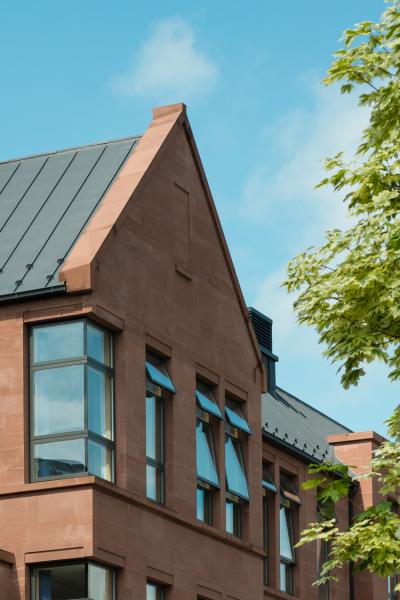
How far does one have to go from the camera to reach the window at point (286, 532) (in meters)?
44.7

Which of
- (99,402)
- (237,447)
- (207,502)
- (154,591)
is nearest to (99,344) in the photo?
(99,402)

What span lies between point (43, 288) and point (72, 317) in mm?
795

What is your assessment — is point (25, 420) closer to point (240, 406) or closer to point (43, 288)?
point (43, 288)

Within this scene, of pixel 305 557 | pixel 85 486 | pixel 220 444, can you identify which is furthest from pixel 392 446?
pixel 305 557

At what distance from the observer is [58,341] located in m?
30.7

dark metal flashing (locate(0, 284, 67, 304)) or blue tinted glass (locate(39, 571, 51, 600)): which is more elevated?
dark metal flashing (locate(0, 284, 67, 304))

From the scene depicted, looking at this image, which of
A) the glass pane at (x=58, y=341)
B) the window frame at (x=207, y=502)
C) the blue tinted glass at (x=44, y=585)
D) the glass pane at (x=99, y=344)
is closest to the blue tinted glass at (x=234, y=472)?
the window frame at (x=207, y=502)

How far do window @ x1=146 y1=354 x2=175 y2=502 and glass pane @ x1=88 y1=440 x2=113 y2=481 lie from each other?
5.50 feet

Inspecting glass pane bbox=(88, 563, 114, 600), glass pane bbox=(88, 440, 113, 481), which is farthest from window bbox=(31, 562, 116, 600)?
glass pane bbox=(88, 440, 113, 481)

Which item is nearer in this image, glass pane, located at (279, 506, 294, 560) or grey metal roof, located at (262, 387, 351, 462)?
glass pane, located at (279, 506, 294, 560)

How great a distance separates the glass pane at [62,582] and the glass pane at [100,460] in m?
1.93

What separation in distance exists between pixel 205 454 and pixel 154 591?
4260mm

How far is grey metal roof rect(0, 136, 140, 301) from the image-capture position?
3141cm

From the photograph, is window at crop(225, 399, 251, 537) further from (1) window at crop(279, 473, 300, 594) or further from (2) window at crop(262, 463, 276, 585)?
(1) window at crop(279, 473, 300, 594)
